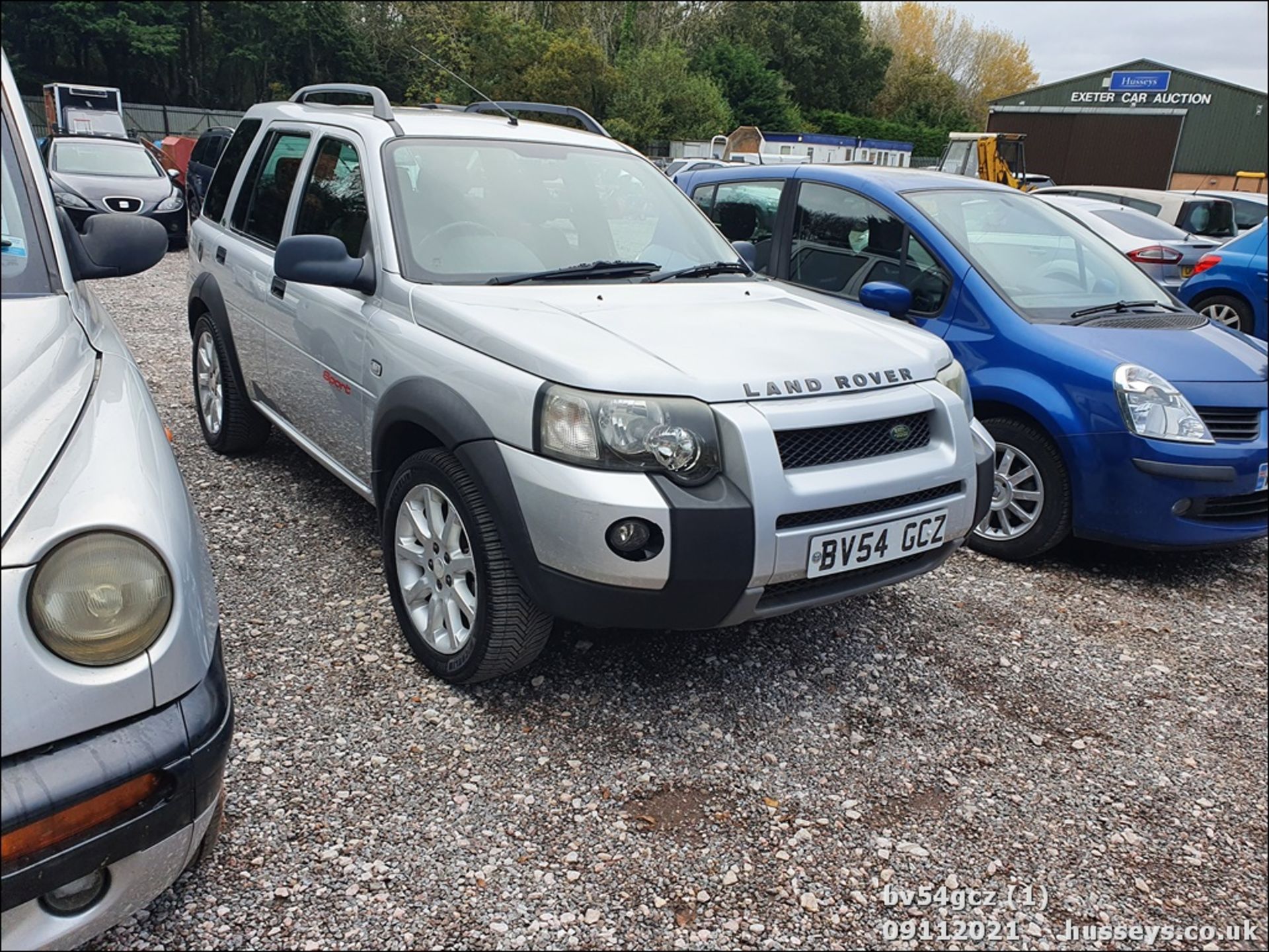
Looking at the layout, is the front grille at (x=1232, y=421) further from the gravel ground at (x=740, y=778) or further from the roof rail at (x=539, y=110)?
the roof rail at (x=539, y=110)

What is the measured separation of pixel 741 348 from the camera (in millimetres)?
2854

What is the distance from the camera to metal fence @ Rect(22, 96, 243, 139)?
4.59 m

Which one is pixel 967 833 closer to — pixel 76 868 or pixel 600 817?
pixel 600 817

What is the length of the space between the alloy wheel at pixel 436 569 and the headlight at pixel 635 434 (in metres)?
0.51

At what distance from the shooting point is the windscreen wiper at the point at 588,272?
10.9 feet

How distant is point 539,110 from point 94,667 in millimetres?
3571

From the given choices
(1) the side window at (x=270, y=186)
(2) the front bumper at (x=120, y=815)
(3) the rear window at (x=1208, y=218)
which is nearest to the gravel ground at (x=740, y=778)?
(2) the front bumper at (x=120, y=815)

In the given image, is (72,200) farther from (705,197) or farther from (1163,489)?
(1163,489)

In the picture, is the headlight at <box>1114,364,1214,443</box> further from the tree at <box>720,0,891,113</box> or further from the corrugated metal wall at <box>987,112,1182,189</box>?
the tree at <box>720,0,891,113</box>

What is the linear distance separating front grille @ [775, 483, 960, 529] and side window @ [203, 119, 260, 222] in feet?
11.6

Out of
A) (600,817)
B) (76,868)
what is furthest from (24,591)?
(600,817)

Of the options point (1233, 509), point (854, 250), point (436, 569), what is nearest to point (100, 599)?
point (436, 569)

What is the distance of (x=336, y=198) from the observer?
3742 mm

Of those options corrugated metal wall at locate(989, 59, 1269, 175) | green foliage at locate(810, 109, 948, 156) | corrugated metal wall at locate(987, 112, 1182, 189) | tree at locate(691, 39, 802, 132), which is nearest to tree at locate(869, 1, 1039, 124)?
corrugated metal wall at locate(989, 59, 1269, 175)
